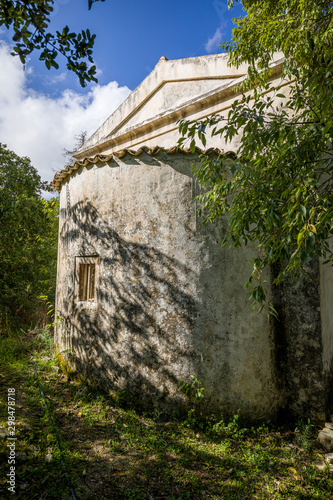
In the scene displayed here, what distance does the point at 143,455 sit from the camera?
3.47 metres

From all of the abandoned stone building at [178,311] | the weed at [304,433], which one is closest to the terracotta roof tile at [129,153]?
the abandoned stone building at [178,311]

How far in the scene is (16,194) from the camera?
35.5 feet

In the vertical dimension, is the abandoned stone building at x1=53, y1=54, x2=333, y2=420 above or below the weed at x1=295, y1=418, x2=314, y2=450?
above


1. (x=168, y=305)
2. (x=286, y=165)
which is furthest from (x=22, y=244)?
(x=286, y=165)

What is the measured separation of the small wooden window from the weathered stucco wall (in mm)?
303

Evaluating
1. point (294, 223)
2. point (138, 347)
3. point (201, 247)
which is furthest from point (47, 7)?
point (138, 347)

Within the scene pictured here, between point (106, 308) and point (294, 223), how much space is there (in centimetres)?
334

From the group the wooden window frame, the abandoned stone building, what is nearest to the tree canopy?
the abandoned stone building

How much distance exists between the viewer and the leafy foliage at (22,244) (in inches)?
378

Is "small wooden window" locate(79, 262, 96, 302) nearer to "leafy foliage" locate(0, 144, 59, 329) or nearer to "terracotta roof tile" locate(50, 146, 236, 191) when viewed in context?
"terracotta roof tile" locate(50, 146, 236, 191)

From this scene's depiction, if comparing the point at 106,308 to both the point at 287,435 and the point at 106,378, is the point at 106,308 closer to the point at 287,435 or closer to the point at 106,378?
the point at 106,378

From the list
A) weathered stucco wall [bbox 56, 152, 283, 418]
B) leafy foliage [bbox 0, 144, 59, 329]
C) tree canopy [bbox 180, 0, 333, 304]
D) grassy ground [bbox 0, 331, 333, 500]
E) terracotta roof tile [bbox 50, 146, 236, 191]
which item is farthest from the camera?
leafy foliage [bbox 0, 144, 59, 329]

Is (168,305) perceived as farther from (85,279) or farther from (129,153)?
(129,153)

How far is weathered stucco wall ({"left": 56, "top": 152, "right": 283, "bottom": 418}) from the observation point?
4.25 meters
